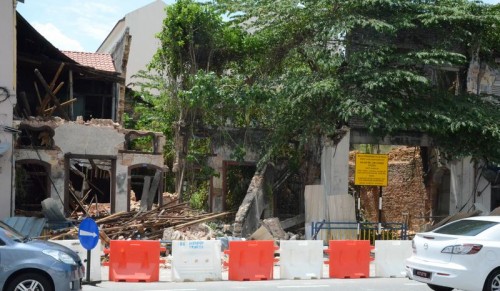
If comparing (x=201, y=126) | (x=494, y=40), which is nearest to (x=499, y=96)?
(x=494, y=40)

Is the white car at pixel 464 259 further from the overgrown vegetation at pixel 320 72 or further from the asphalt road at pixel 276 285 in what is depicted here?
the overgrown vegetation at pixel 320 72

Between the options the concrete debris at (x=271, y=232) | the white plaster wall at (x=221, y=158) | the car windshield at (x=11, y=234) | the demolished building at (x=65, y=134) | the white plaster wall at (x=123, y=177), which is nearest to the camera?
the car windshield at (x=11, y=234)

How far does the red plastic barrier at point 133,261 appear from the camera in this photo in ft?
47.3

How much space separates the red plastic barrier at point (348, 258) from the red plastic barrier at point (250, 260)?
1.53 meters

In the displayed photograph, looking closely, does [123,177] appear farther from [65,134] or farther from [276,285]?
[276,285]

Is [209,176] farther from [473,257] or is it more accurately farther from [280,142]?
[473,257]

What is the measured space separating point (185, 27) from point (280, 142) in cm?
546

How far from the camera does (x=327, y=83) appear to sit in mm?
21578

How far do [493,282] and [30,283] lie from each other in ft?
23.2

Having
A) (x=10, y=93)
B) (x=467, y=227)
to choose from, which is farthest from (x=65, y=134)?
(x=467, y=227)

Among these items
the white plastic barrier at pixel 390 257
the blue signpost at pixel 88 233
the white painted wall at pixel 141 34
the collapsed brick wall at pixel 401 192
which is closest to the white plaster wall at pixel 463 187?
the collapsed brick wall at pixel 401 192

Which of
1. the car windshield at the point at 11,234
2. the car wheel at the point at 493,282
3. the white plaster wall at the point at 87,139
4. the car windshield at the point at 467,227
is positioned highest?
the white plaster wall at the point at 87,139

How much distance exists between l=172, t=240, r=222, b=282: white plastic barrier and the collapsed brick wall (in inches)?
586

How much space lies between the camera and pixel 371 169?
22.8 m
